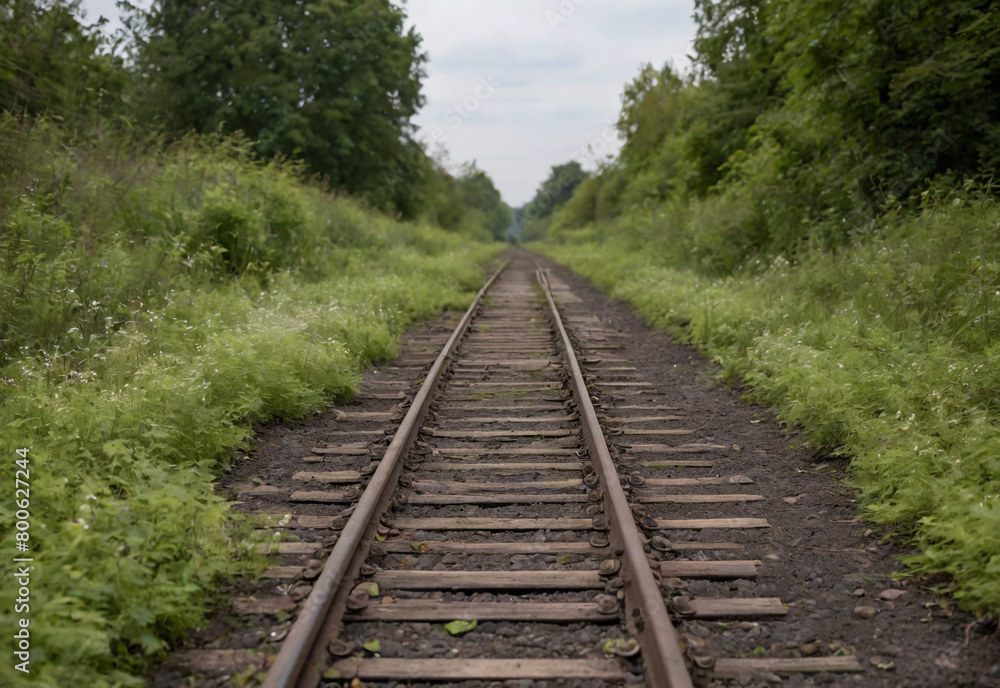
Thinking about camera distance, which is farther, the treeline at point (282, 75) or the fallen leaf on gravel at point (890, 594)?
the treeline at point (282, 75)

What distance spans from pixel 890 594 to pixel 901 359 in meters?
3.01

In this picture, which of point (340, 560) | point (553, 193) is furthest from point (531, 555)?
point (553, 193)

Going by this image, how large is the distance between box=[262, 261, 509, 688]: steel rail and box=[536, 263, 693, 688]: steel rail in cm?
125

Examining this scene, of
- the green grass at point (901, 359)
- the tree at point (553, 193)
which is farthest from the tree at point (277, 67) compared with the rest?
the tree at point (553, 193)

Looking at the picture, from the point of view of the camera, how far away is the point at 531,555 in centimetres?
340

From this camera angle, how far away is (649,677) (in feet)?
7.92

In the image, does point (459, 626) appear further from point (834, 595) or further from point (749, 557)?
point (834, 595)

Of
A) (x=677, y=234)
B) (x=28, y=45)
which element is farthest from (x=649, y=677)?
(x=677, y=234)

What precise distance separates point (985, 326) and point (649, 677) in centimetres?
468

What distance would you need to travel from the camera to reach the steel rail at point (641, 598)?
2.34 metres

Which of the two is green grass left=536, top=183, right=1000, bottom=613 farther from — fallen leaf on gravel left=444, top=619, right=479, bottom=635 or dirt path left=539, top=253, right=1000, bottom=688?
fallen leaf on gravel left=444, top=619, right=479, bottom=635

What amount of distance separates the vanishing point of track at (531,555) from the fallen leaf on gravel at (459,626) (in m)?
0.03

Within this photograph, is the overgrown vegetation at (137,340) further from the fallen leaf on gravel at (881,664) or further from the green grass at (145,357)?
the fallen leaf on gravel at (881,664)

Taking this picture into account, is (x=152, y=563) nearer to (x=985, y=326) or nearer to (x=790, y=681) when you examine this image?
(x=790, y=681)
